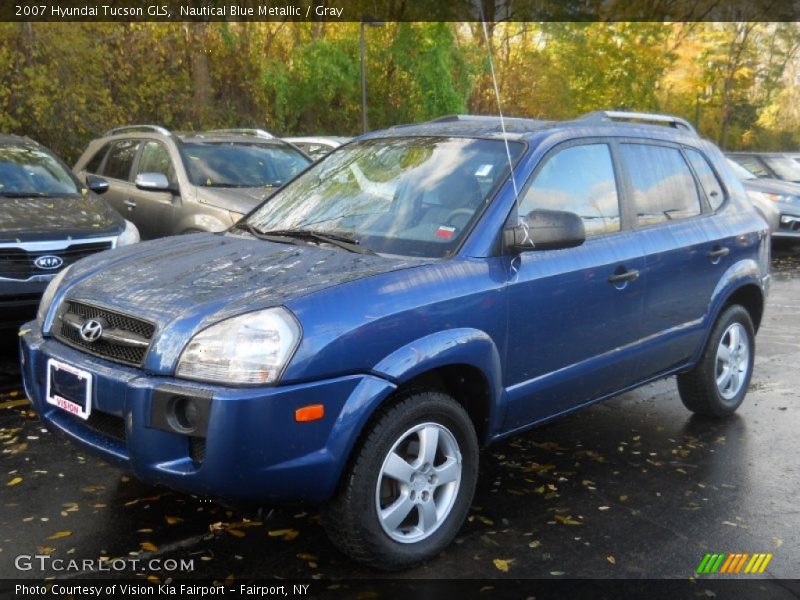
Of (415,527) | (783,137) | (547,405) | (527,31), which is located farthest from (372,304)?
(783,137)

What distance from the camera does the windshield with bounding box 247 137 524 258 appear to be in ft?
13.1

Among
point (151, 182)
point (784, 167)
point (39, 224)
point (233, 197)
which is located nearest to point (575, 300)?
point (39, 224)

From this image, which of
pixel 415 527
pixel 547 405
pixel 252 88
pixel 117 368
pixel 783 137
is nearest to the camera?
pixel 117 368

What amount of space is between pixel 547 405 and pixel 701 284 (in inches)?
59.9

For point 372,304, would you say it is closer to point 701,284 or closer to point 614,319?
point 614,319

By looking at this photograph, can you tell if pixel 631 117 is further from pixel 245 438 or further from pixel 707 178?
pixel 245 438

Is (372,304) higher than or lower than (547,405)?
higher

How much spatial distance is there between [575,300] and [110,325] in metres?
2.12

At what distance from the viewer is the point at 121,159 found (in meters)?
10.2

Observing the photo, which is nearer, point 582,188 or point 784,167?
point 582,188

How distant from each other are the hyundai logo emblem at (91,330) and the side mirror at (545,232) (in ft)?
5.72

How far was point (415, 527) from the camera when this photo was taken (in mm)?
3641

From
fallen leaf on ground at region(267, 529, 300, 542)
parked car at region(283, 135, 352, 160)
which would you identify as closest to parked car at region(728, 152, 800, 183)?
parked car at region(283, 135, 352, 160)

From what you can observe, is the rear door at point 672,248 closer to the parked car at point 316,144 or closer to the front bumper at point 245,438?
the front bumper at point 245,438
